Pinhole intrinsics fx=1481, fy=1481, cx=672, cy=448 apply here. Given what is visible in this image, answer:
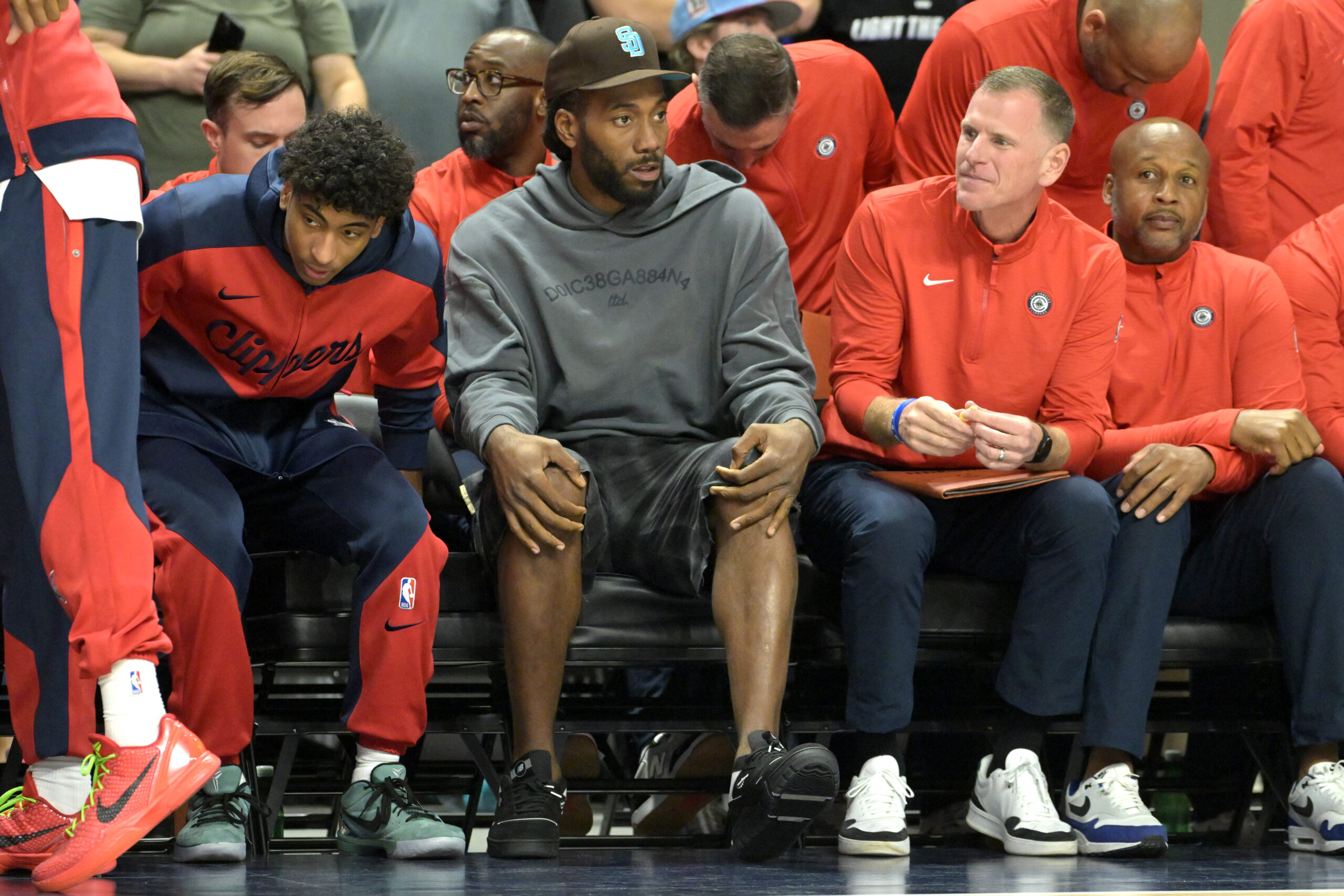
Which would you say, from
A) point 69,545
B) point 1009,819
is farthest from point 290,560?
point 1009,819

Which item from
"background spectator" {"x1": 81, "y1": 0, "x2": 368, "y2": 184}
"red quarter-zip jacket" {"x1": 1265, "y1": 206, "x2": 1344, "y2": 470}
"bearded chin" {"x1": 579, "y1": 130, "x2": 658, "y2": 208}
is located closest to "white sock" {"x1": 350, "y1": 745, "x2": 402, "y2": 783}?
"bearded chin" {"x1": 579, "y1": 130, "x2": 658, "y2": 208}

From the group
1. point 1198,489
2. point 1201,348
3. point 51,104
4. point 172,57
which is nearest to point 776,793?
point 1198,489

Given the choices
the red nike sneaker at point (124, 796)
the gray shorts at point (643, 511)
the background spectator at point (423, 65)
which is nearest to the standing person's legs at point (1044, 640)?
the gray shorts at point (643, 511)

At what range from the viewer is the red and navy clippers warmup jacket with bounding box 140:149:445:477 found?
2.63 m

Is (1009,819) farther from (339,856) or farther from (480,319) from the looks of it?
(480,319)

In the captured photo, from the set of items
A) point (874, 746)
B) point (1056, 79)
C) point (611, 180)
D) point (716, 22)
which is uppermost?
point (716, 22)

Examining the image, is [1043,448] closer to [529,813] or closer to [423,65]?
[529,813]

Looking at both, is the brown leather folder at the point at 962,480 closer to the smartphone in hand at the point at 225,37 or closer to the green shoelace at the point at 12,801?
the green shoelace at the point at 12,801

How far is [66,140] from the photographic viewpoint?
83.0 inches

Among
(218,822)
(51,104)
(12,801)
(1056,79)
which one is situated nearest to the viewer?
(51,104)

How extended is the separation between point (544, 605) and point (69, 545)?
2.91 ft

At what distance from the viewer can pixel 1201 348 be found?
3365 mm

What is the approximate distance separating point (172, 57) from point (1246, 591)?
9.58ft

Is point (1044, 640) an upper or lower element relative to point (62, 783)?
upper
